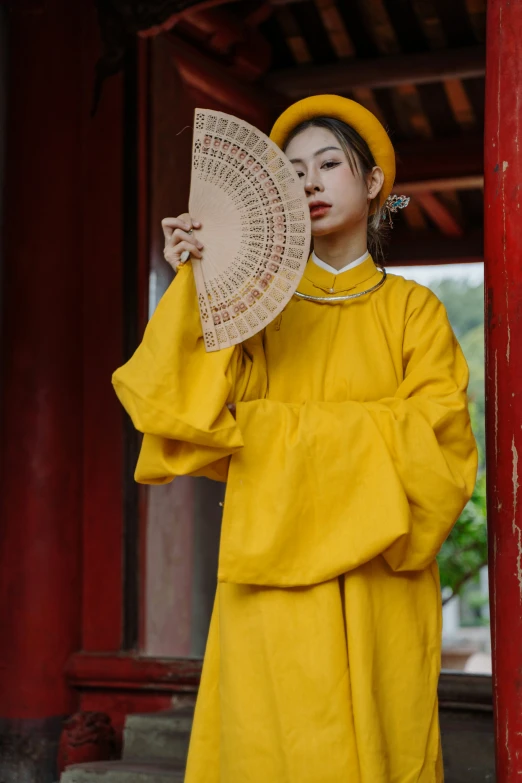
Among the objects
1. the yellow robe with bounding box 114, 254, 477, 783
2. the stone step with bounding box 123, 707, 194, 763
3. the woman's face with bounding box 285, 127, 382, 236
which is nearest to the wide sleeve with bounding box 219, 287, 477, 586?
the yellow robe with bounding box 114, 254, 477, 783

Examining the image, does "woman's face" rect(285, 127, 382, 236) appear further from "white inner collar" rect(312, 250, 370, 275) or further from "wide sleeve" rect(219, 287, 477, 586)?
"wide sleeve" rect(219, 287, 477, 586)

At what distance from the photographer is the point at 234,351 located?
244 centimetres

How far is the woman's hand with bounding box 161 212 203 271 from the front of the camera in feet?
7.66

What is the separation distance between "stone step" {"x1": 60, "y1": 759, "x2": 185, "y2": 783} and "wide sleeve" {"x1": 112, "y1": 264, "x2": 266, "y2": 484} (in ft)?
5.02

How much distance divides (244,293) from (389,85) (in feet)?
11.1

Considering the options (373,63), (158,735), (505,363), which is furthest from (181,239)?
(373,63)

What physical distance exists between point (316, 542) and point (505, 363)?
631 millimetres

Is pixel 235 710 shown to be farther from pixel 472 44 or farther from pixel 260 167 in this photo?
pixel 472 44

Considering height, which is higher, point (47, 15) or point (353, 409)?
point (47, 15)

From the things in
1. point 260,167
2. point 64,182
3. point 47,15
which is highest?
point 47,15

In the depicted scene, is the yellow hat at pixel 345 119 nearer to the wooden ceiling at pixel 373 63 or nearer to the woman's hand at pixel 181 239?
the woman's hand at pixel 181 239

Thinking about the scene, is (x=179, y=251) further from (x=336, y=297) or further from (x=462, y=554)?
(x=462, y=554)

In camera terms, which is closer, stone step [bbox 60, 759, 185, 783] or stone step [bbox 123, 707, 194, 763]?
stone step [bbox 60, 759, 185, 783]

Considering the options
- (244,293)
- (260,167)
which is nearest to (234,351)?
(244,293)
